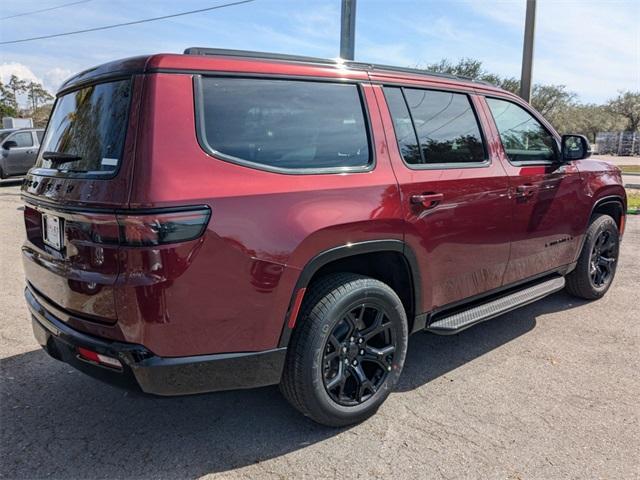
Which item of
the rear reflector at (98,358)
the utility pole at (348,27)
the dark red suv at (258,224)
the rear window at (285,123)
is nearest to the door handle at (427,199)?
the dark red suv at (258,224)

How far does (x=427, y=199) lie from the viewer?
3092 millimetres

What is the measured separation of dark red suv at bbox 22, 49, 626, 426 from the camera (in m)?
2.23

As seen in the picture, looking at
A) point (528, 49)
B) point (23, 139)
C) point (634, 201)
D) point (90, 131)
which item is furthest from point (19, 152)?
point (634, 201)

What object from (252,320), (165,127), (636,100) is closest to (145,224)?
→ (165,127)

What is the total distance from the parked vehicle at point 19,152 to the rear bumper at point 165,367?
1599 centimetres

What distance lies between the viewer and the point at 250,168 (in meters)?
2.43

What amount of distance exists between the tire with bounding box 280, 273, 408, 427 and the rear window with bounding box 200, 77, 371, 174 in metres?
0.68

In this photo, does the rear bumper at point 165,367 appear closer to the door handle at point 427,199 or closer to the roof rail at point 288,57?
the door handle at point 427,199

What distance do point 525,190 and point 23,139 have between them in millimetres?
16948

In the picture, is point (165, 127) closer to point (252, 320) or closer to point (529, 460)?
point (252, 320)

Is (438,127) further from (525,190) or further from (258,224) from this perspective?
(258,224)

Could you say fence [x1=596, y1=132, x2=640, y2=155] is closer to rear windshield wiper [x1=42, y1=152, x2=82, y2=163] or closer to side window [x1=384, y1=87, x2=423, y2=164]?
side window [x1=384, y1=87, x2=423, y2=164]

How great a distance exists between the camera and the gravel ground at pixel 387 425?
8.34 feet

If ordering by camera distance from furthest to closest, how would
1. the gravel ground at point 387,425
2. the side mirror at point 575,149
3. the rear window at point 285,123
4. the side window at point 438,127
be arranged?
the side mirror at point 575,149
the side window at point 438,127
the gravel ground at point 387,425
the rear window at point 285,123
